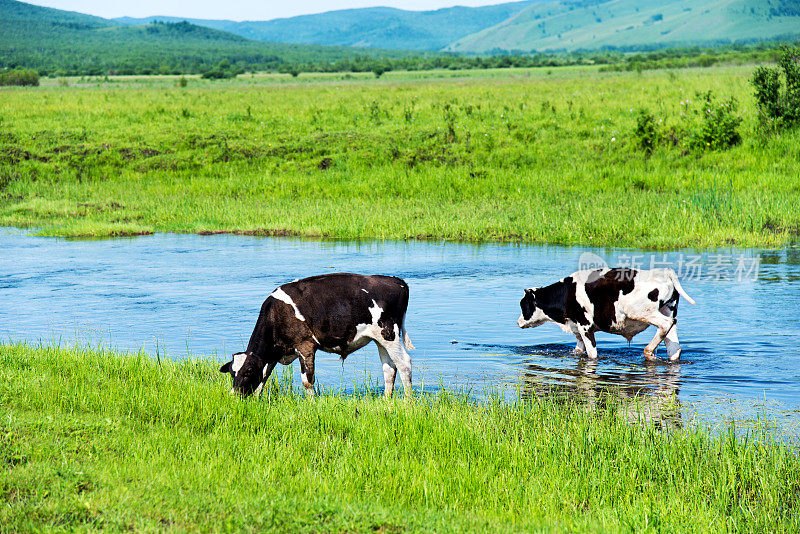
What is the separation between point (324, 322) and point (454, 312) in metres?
6.11

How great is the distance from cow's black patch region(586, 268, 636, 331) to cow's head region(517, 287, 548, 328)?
112 cm

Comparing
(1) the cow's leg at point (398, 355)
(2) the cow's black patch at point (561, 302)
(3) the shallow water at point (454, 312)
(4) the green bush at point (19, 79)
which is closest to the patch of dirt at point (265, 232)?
(3) the shallow water at point (454, 312)

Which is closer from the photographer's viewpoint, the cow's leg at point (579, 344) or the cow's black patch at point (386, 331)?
the cow's black patch at point (386, 331)

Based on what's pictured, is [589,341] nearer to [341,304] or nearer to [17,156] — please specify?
[341,304]

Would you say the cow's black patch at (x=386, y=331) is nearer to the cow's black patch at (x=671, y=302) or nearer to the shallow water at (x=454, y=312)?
the shallow water at (x=454, y=312)

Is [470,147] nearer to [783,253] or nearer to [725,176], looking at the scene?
[725,176]

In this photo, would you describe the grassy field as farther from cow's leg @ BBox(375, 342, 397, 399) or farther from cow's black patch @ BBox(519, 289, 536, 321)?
cow's leg @ BBox(375, 342, 397, 399)

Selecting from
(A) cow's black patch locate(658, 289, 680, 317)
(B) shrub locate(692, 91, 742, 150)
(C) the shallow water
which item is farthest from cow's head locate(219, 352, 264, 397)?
(B) shrub locate(692, 91, 742, 150)

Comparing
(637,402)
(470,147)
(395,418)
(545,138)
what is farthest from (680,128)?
(395,418)

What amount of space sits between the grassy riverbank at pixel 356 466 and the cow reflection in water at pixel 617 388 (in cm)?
52

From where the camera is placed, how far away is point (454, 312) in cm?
1648

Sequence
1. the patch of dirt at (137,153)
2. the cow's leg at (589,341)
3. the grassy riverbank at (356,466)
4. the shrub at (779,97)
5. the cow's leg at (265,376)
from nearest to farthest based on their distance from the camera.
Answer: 1. the grassy riverbank at (356,466)
2. the cow's leg at (265,376)
3. the cow's leg at (589,341)
4. the shrub at (779,97)
5. the patch of dirt at (137,153)

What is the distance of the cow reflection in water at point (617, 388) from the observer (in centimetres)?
1030

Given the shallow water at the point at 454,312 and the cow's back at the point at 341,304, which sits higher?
the cow's back at the point at 341,304
